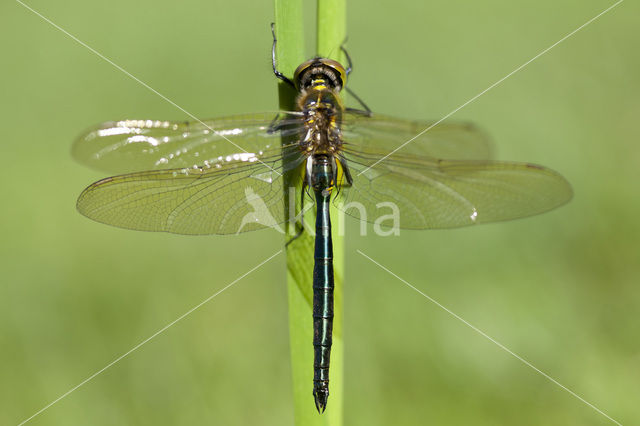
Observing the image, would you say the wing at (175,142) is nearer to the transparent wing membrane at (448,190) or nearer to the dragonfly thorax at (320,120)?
the dragonfly thorax at (320,120)

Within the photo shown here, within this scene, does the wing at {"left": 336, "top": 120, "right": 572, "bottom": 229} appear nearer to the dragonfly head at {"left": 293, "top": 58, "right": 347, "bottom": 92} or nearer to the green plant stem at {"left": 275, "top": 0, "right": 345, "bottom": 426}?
the dragonfly head at {"left": 293, "top": 58, "right": 347, "bottom": 92}

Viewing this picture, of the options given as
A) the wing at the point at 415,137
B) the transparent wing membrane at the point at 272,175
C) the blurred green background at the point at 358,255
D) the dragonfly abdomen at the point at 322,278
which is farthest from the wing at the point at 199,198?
the blurred green background at the point at 358,255

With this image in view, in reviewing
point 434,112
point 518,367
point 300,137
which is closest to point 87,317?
point 300,137

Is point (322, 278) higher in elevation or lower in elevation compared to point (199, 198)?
lower

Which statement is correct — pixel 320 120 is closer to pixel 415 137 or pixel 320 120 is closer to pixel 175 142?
pixel 415 137

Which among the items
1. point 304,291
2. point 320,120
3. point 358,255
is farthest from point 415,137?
point 358,255

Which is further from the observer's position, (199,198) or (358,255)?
(358,255)
